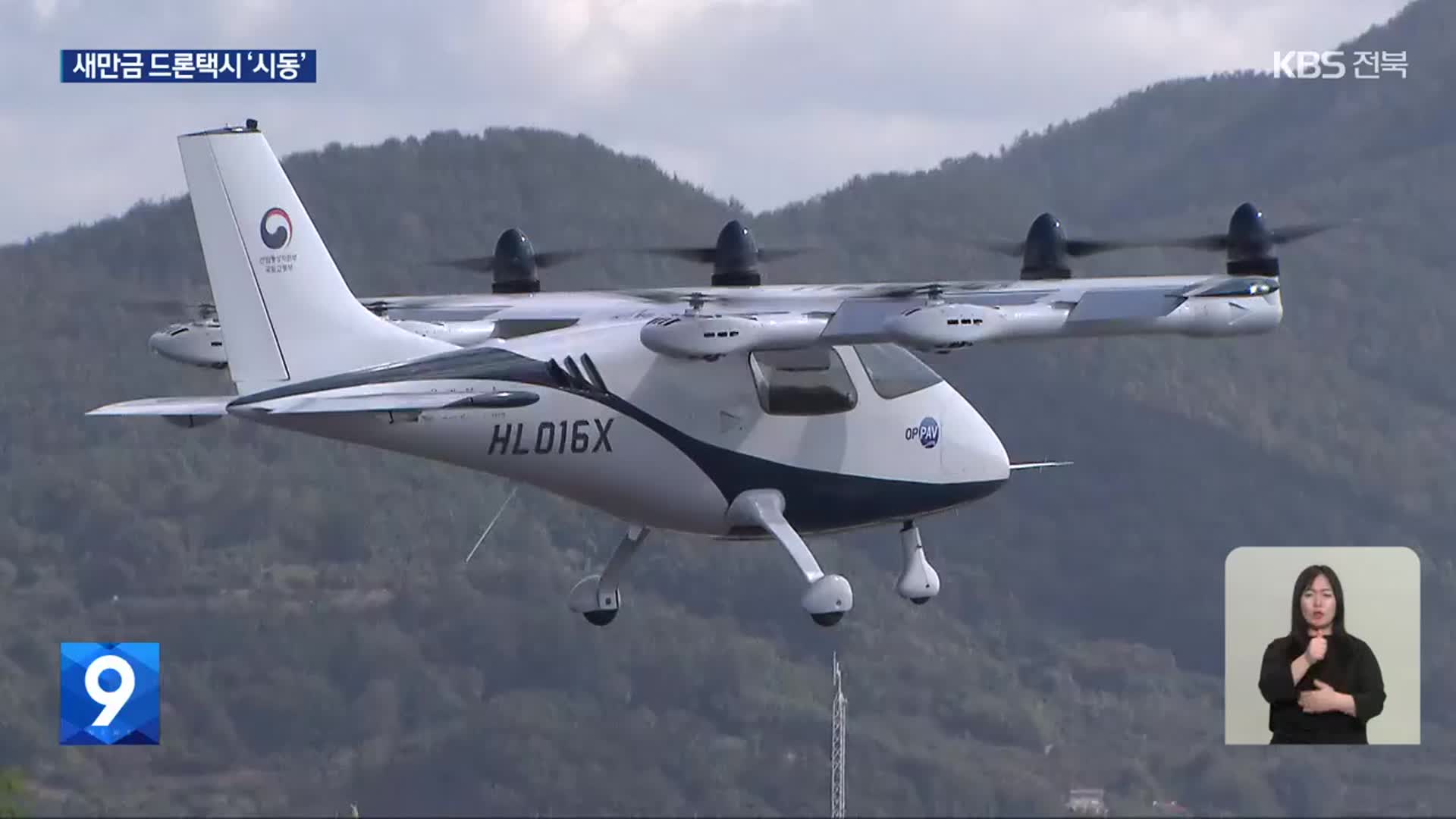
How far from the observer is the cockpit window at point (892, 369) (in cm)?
3039

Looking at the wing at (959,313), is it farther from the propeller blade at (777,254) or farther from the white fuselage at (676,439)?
the propeller blade at (777,254)

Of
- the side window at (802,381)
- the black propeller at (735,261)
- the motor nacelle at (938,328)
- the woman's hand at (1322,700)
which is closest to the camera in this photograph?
the motor nacelle at (938,328)

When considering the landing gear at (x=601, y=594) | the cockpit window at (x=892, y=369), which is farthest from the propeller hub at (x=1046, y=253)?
the landing gear at (x=601, y=594)

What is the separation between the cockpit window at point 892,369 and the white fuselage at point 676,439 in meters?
0.09

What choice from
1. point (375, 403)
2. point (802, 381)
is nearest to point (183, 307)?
point (375, 403)

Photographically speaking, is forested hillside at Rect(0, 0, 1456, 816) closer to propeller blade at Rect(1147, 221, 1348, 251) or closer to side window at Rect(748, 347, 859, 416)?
side window at Rect(748, 347, 859, 416)

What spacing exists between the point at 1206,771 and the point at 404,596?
24.3 meters

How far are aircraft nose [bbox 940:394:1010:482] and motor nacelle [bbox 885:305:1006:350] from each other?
14.3 feet

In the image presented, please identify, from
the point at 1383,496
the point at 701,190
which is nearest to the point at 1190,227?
the point at 1383,496

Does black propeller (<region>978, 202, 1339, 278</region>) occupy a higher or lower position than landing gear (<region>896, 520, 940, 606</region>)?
higher

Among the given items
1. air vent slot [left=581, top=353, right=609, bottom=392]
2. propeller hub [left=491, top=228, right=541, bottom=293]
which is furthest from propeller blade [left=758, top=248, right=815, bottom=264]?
air vent slot [left=581, top=353, right=609, bottom=392]

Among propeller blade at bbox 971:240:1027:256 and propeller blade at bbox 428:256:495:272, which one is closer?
propeller blade at bbox 971:240:1027:256

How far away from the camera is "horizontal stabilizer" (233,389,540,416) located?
26.8m

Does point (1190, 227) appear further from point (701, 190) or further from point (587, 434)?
point (587, 434)
